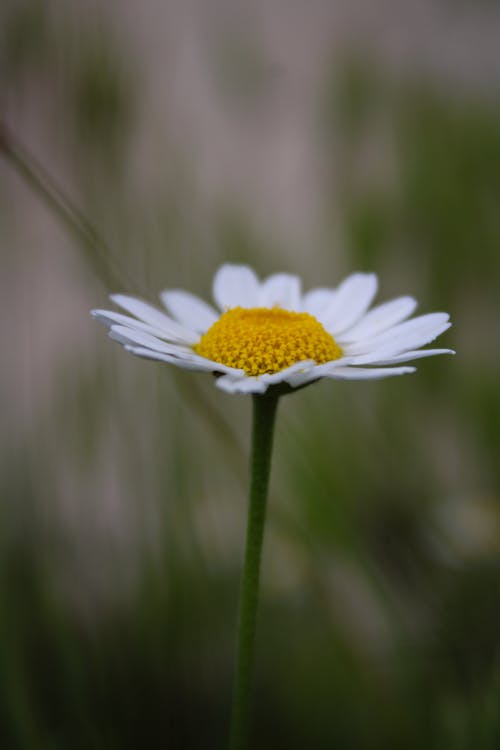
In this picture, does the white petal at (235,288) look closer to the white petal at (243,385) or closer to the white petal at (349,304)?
the white petal at (349,304)

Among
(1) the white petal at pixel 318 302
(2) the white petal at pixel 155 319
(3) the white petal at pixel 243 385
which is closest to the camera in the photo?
(3) the white petal at pixel 243 385

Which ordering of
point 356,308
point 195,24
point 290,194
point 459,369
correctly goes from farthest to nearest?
point 195,24
point 290,194
point 459,369
point 356,308

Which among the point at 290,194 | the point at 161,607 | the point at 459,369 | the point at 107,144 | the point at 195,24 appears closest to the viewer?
the point at 161,607

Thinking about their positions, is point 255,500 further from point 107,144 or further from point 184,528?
point 107,144

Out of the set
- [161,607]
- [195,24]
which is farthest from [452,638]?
[195,24]

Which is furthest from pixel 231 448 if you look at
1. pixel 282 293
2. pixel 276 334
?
pixel 276 334

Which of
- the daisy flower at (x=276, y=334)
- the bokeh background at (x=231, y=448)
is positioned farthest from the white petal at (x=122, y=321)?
the bokeh background at (x=231, y=448)
